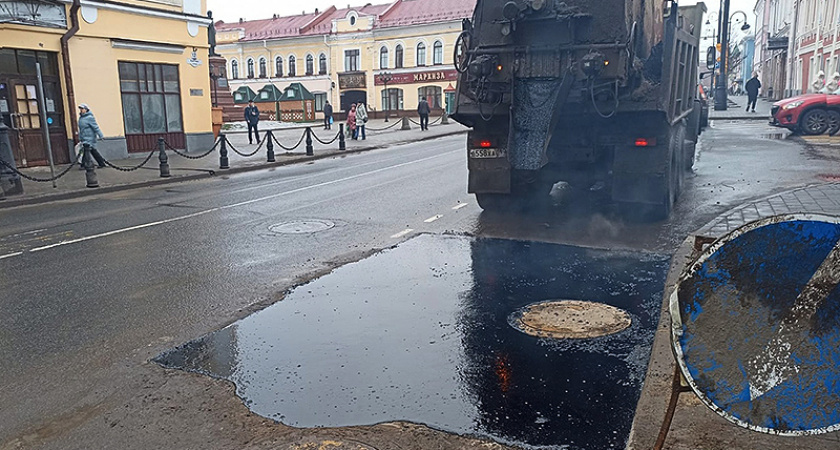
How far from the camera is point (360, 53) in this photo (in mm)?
59719

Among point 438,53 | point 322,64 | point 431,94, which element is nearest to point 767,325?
point 438,53

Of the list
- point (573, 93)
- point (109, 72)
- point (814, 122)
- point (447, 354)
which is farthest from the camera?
point (814, 122)

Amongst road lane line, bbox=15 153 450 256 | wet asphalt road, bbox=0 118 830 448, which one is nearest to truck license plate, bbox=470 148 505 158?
wet asphalt road, bbox=0 118 830 448

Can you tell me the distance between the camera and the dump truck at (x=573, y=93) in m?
8.19

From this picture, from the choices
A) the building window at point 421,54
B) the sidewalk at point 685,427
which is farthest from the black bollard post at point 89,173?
the building window at point 421,54

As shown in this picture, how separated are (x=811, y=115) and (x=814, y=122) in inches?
9.5

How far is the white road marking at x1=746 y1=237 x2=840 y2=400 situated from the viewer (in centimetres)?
243

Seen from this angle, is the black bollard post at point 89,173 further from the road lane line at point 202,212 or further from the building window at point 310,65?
the building window at point 310,65

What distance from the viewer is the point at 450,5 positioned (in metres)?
56.2

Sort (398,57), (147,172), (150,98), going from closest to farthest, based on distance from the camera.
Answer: (147,172) < (150,98) < (398,57)

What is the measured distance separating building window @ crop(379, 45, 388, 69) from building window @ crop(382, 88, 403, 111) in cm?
213

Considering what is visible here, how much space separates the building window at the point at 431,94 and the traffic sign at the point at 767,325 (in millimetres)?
54711

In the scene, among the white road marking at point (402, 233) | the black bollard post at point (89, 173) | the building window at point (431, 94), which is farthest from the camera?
the building window at point (431, 94)

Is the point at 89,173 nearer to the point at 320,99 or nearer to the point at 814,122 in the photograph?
the point at 814,122
